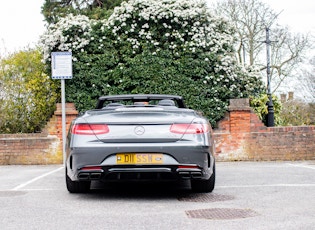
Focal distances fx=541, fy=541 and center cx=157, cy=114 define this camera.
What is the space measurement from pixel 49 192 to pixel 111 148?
1.58 m

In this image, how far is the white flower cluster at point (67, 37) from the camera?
13.9 metres

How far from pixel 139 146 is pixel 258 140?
763 centimetres

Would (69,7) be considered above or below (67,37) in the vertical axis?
above

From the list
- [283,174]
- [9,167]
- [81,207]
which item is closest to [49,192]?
[81,207]

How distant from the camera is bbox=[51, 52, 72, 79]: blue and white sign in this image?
12.7 m

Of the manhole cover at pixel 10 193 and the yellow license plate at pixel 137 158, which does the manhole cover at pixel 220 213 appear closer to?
the yellow license plate at pixel 137 158

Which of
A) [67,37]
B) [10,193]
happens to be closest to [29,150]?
[67,37]

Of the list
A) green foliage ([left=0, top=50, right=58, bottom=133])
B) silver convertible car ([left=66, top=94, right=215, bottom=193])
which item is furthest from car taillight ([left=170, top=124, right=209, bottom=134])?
green foliage ([left=0, top=50, right=58, bottom=133])

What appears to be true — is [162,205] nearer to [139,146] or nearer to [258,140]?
[139,146]

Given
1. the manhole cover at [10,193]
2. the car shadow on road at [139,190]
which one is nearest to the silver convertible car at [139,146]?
the car shadow on road at [139,190]

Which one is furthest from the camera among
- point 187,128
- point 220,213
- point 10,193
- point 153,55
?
point 153,55

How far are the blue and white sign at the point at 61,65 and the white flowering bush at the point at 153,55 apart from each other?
103 cm

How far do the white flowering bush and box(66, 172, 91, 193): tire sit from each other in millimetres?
6606

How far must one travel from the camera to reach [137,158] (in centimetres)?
648
